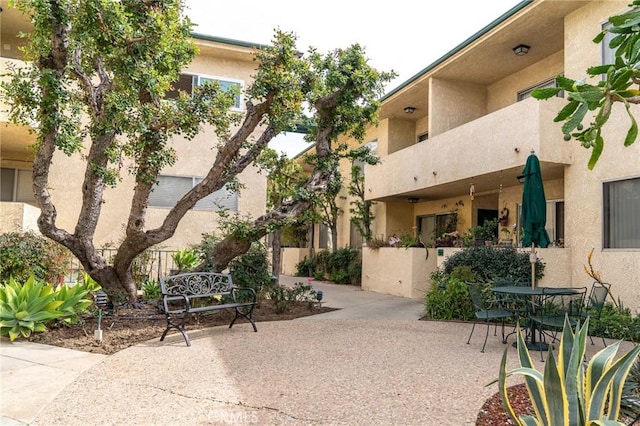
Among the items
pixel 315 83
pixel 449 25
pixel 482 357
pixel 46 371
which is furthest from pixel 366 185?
pixel 46 371

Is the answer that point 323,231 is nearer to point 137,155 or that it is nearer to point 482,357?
point 137,155

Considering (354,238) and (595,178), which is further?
(354,238)

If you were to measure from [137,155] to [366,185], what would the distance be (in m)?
10.1

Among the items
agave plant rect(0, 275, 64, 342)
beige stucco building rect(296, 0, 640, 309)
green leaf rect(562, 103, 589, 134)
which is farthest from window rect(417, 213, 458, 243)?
green leaf rect(562, 103, 589, 134)

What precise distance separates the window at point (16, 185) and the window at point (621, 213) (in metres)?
15.1

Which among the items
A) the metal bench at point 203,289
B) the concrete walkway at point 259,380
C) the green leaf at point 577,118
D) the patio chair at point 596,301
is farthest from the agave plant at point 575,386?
the metal bench at point 203,289

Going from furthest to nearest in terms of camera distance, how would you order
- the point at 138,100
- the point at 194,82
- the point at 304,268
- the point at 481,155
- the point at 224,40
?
the point at 304,268, the point at 194,82, the point at 224,40, the point at 481,155, the point at 138,100

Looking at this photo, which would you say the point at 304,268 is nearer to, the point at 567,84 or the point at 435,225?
the point at 435,225

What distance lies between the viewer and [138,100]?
8055mm

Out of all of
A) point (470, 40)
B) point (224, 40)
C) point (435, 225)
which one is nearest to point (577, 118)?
point (470, 40)

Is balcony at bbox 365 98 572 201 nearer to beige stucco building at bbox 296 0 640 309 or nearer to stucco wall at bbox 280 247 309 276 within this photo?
beige stucco building at bbox 296 0 640 309

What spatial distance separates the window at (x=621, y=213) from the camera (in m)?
8.90

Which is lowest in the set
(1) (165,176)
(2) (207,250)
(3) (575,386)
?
(3) (575,386)

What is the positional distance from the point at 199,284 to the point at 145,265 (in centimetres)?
377
